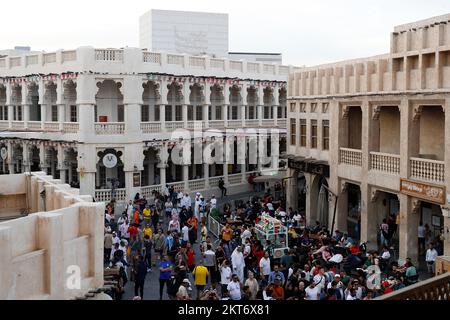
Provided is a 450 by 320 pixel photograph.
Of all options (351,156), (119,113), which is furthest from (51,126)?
(351,156)

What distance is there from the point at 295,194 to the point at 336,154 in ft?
18.8

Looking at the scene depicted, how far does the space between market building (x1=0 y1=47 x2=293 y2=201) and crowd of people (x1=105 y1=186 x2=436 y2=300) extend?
7108 mm

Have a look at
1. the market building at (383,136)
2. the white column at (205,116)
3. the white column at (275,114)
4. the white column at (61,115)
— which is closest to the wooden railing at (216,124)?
the white column at (205,116)

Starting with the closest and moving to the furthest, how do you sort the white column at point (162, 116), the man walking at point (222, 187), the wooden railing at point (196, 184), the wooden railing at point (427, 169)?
the wooden railing at point (427, 169)
the white column at point (162, 116)
the wooden railing at point (196, 184)
the man walking at point (222, 187)

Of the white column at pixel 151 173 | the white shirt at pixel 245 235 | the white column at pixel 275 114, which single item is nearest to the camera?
the white shirt at pixel 245 235

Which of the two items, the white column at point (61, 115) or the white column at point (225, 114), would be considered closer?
the white column at point (61, 115)

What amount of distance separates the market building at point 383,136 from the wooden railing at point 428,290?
1027cm

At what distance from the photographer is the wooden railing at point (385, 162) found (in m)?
21.9

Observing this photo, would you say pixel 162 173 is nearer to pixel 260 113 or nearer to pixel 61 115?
pixel 61 115

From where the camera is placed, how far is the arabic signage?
19328 millimetres

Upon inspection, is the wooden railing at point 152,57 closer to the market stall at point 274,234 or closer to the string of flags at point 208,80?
the string of flags at point 208,80
